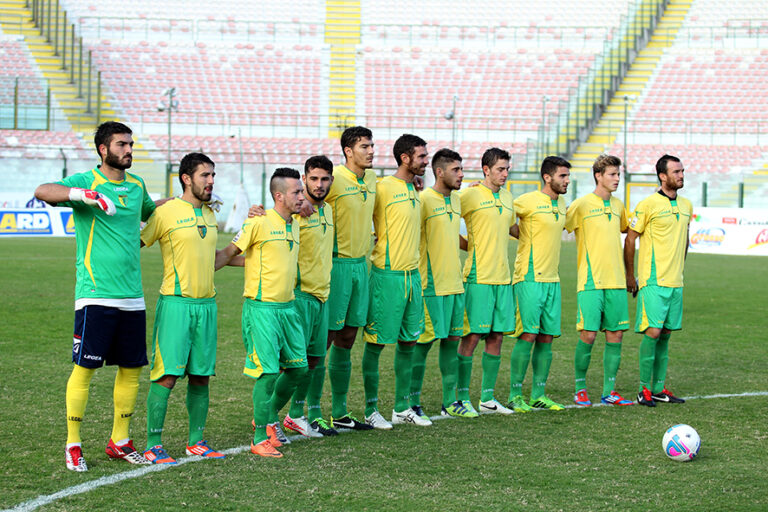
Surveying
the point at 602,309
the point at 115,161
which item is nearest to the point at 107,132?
the point at 115,161

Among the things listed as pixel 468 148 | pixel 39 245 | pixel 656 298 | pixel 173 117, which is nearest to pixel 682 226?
pixel 656 298

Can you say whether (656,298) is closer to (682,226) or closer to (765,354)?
(682,226)

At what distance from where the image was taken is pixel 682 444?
245 inches

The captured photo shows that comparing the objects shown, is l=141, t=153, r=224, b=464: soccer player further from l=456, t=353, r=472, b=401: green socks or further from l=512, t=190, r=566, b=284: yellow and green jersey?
l=512, t=190, r=566, b=284: yellow and green jersey

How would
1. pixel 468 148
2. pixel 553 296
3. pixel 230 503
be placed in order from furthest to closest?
pixel 468 148 < pixel 553 296 < pixel 230 503

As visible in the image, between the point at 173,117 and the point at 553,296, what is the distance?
107 ft

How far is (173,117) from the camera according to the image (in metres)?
38.6

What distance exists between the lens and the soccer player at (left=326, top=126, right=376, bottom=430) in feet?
23.6

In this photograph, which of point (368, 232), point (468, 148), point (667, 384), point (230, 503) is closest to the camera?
point (230, 503)

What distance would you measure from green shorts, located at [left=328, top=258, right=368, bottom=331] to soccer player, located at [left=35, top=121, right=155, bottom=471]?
160cm

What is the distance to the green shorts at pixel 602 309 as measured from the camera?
27.8 feet

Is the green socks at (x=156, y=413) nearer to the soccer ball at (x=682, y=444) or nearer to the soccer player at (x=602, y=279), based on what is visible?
the soccer ball at (x=682, y=444)

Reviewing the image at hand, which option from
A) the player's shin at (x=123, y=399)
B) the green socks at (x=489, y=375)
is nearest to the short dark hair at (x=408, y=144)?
the green socks at (x=489, y=375)

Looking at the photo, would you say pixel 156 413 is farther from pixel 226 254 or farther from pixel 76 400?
pixel 226 254
